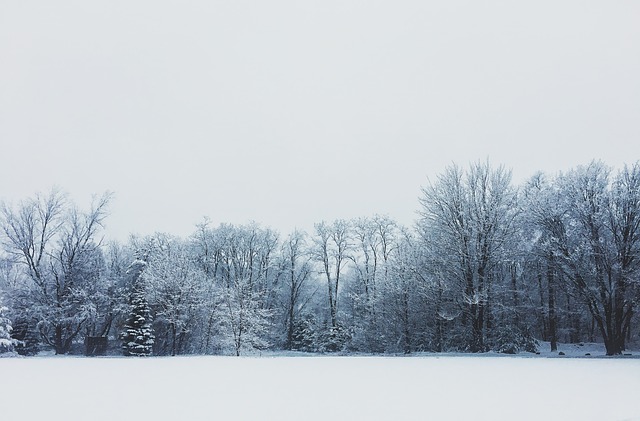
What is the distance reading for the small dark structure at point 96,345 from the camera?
108ft

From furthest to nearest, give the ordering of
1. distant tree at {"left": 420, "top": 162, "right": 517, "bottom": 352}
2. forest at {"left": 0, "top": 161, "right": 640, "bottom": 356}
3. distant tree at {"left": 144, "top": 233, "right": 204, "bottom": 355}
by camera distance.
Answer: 1. distant tree at {"left": 144, "top": 233, "right": 204, "bottom": 355}
2. distant tree at {"left": 420, "top": 162, "right": 517, "bottom": 352}
3. forest at {"left": 0, "top": 161, "right": 640, "bottom": 356}

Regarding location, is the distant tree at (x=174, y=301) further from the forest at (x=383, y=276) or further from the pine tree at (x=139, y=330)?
the pine tree at (x=139, y=330)

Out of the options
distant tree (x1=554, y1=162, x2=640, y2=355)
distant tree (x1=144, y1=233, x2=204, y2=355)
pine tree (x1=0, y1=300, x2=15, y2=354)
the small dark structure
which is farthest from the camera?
the small dark structure

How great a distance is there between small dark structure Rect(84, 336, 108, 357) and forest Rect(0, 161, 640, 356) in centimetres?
11

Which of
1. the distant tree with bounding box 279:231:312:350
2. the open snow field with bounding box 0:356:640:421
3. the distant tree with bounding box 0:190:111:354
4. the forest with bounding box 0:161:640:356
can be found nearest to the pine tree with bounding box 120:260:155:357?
the forest with bounding box 0:161:640:356

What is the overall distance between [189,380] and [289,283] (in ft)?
133

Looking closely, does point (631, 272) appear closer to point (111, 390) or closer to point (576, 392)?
point (576, 392)

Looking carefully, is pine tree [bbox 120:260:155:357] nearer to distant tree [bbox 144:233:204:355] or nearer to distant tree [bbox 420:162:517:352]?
distant tree [bbox 144:233:204:355]

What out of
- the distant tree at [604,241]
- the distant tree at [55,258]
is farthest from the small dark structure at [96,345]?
the distant tree at [604,241]

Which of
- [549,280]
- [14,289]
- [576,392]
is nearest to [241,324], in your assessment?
[14,289]

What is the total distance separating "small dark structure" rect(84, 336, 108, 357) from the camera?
3297cm

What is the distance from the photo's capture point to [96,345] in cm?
3353

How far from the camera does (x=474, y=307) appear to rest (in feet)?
82.5

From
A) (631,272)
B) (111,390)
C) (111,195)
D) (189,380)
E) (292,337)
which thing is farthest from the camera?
(292,337)
